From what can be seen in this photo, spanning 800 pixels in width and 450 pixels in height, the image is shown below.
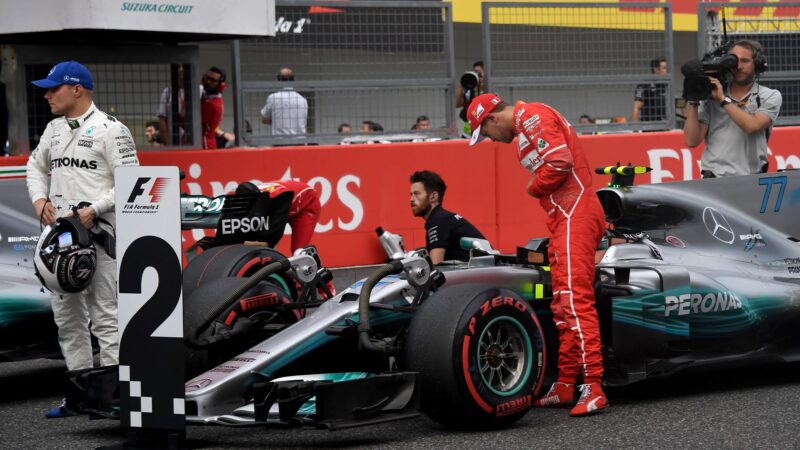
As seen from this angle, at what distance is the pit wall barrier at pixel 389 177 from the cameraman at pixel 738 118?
10.5ft

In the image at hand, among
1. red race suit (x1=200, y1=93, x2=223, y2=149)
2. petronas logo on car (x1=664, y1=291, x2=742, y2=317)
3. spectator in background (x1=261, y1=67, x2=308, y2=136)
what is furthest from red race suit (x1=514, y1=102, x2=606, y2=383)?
red race suit (x1=200, y1=93, x2=223, y2=149)

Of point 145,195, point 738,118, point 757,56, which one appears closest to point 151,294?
point 145,195

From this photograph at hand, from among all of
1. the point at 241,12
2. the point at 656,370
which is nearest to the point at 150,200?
the point at 656,370

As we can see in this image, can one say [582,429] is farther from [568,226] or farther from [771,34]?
[771,34]

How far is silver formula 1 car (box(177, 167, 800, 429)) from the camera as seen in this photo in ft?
19.4

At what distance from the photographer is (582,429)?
6.18 meters

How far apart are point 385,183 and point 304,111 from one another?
2.89 feet

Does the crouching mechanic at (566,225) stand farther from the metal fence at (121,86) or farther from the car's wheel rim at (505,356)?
the metal fence at (121,86)

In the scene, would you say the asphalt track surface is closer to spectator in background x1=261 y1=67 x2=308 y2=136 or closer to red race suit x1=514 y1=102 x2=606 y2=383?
red race suit x1=514 y1=102 x2=606 y2=383

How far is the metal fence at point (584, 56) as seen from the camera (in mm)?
12055

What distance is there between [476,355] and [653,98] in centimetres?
719

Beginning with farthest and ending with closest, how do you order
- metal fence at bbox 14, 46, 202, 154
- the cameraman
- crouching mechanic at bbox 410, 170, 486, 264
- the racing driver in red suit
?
metal fence at bbox 14, 46, 202, 154 → the racing driver in red suit → crouching mechanic at bbox 410, 170, 486, 264 → the cameraman

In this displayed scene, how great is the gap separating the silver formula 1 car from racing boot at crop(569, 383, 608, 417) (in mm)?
236

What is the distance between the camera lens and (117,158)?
7.06 metres
